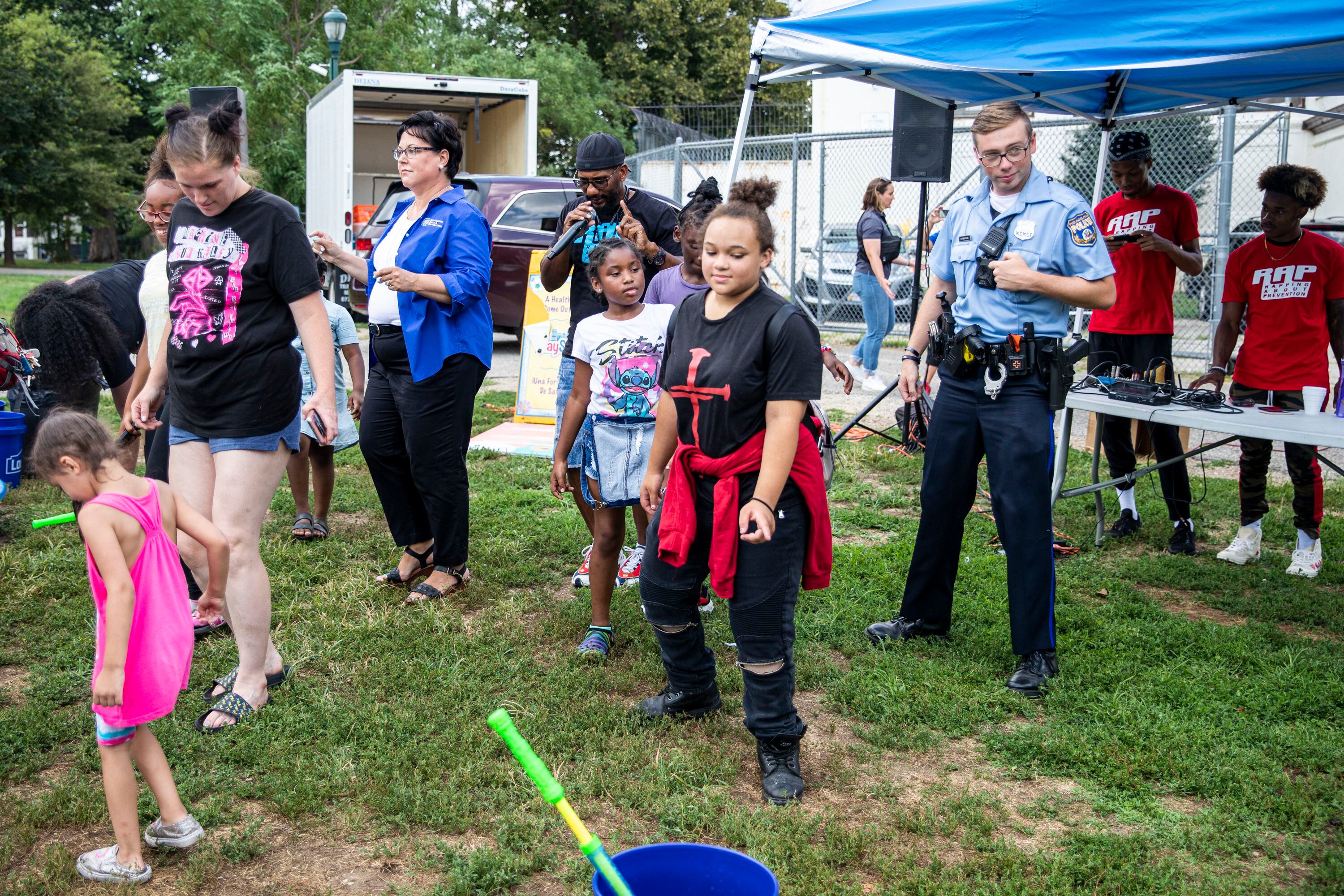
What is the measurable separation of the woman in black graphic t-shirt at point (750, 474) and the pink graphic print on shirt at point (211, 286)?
4.87 feet

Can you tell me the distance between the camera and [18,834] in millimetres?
2861

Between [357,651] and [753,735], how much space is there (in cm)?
168

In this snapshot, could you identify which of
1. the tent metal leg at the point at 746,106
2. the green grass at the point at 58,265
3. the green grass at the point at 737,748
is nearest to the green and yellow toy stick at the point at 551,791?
the green grass at the point at 737,748

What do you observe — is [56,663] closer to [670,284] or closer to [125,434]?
[125,434]

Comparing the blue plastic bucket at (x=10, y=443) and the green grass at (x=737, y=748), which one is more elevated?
the blue plastic bucket at (x=10, y=443)

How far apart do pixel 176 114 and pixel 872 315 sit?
25.7 ft

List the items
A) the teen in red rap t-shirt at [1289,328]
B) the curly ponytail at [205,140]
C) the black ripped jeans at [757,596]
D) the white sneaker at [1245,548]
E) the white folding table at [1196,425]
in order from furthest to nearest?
the white sneaker at [1245,548] → the teen in red rap t-shirt at [1289,328] → the white folding table at [1196,425] → the curly ponytail at [205,140] → the black ripped jeans at [757,596]

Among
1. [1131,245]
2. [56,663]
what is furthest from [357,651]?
[1131,245]

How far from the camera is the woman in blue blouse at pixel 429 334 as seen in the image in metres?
4.34

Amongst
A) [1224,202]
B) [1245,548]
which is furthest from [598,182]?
[1224,202]

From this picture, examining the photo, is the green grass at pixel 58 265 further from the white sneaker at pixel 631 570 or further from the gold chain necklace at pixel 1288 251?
the gold chain necklace at pixel 1288 251

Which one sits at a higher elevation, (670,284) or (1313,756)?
(670,284)

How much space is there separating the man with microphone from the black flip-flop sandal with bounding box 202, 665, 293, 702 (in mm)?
1330

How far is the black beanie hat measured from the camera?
4301 millimetres
